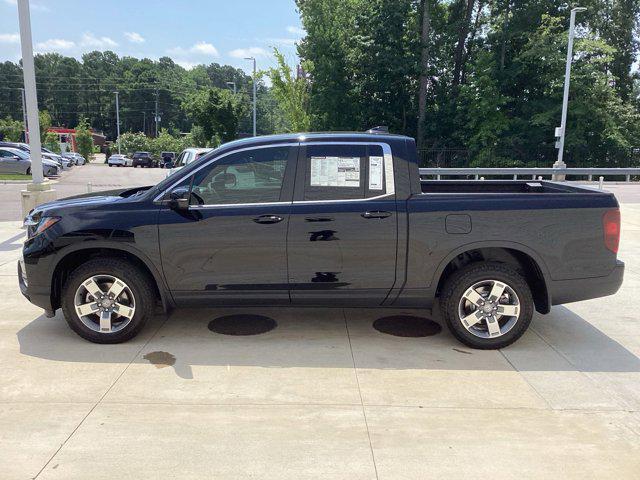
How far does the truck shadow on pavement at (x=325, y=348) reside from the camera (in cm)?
450

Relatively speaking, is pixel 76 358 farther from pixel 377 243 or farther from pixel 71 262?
pixel 377 243

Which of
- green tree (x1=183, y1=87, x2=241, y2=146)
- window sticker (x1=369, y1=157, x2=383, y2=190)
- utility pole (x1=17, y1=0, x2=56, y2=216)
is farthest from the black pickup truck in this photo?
green tree (x1=183, y1=87, x2=241, y2=146)

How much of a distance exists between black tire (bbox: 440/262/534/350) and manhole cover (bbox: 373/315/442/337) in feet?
1.66

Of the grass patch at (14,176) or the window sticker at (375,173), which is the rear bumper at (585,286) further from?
the grass patch at (14,176)

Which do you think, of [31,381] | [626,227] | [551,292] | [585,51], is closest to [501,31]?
[585,51]

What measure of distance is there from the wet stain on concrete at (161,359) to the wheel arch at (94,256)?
0.44 metres

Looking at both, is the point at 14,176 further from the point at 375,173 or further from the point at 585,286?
the point at 585,286

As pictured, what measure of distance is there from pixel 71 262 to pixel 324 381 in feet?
8.66

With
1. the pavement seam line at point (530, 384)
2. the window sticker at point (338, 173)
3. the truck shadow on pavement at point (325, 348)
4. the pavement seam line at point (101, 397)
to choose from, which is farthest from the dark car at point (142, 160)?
the pavement seam line at point (530, 384)

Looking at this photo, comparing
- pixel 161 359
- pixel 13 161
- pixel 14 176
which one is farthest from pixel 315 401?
pixel 13 161

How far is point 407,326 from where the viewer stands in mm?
5457

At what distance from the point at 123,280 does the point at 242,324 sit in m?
1.31

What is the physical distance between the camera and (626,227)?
38.6 feet

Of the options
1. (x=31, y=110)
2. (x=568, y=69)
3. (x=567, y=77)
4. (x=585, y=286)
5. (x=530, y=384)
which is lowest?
(x=530, y=384)
